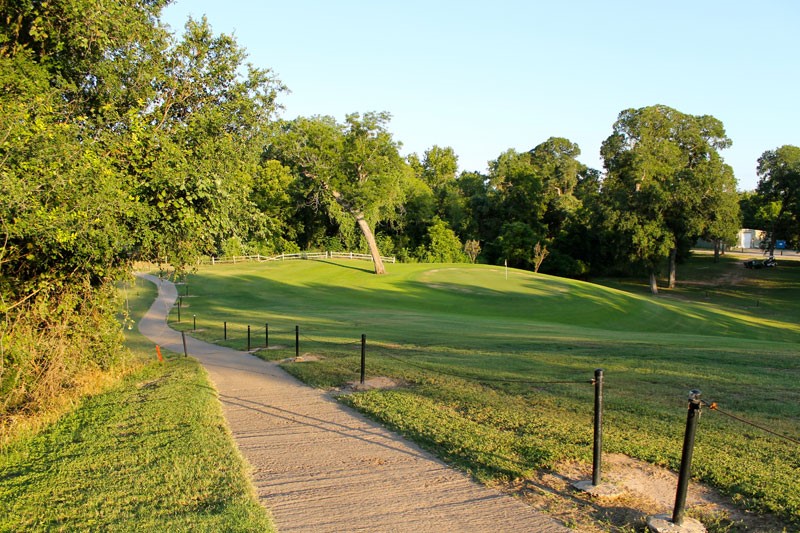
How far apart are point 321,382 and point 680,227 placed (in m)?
53.4

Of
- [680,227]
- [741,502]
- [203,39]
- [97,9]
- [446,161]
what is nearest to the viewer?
[741,502]

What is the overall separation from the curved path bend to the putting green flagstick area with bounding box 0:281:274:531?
33 cm

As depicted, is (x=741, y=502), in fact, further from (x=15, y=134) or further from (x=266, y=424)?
(x=15, y=134)

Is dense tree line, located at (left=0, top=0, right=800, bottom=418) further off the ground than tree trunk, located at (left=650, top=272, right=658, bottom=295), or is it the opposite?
dense tree line, located at (left=0, top=0, right=800, bottom=418)

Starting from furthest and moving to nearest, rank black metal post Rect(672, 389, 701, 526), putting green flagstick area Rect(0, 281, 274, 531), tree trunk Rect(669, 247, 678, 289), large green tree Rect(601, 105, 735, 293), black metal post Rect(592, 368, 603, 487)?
tree trunk Rect(669, 247, 678, 289) < large green tree Rect(601, 105, 735, 293) < black metal post Rect(592, 368, 603, 487) < putting green flagstick area Rect(0, 281, 274, 531) < black metal post Rect(672, 389, 701, 526)

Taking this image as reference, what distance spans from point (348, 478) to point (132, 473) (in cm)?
233

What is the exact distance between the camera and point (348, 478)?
6160 millimetres

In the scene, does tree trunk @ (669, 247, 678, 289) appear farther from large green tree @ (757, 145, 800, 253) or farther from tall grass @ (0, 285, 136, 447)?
tall grass @ (0, 285, 136, 447)

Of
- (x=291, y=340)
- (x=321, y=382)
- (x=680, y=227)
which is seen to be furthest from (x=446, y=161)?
(x=321, y=382)

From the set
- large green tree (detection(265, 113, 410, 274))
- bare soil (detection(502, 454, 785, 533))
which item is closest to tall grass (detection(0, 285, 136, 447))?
bare soil (detection(502, 454, 785, 533))

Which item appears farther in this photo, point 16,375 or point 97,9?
point 97,9

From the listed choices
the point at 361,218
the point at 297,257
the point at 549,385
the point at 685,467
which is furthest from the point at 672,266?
the point at 685,467

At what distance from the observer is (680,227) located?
5653cm

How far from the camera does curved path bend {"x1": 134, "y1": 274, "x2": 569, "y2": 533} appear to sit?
5.11 metres
